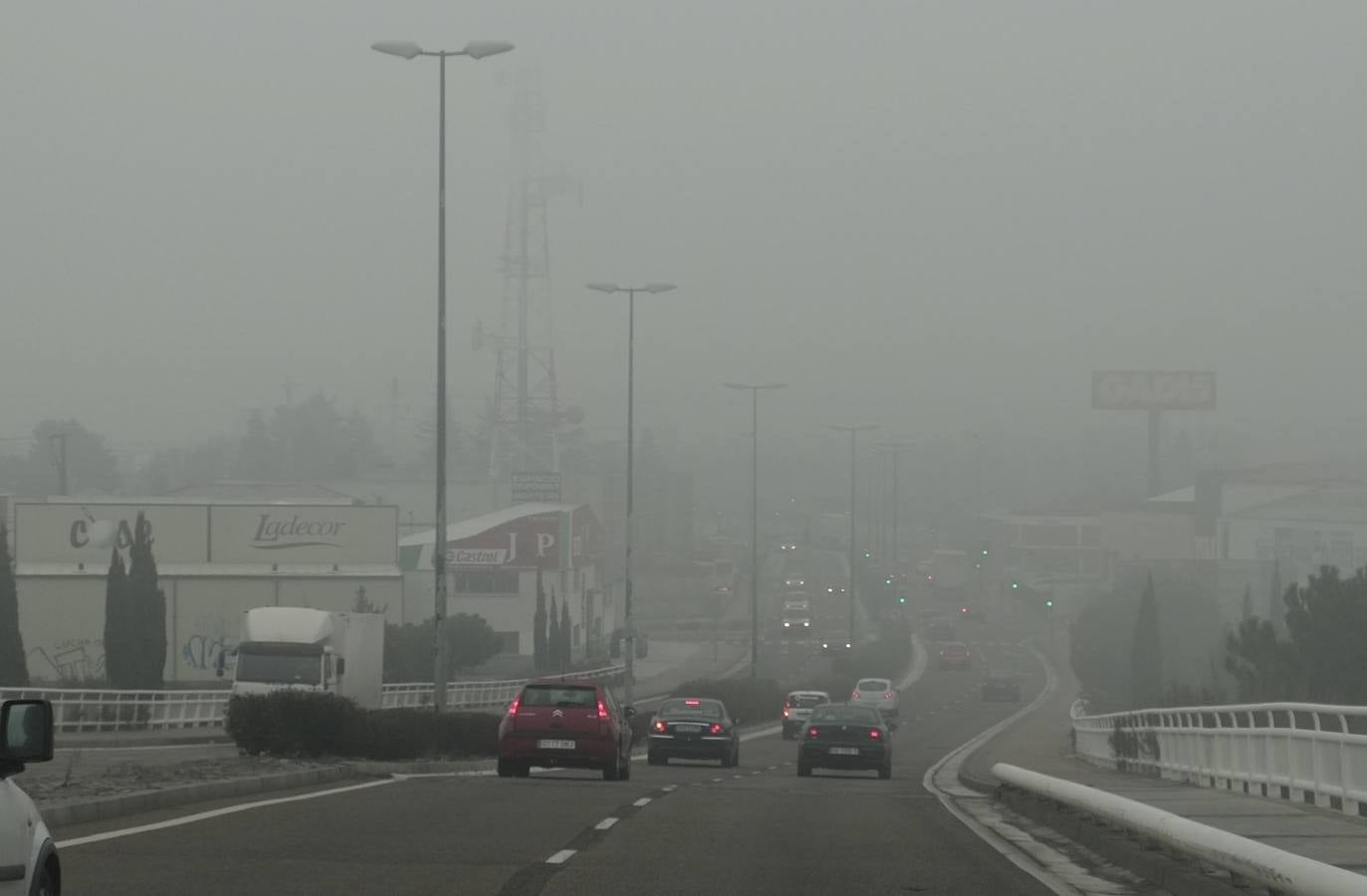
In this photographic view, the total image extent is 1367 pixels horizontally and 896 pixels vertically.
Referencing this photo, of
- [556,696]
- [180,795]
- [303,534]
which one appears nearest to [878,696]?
[303,534]

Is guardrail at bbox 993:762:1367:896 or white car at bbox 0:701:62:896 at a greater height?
white car at bbox 0:701:62:896

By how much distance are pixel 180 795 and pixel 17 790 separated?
12327 millimetres

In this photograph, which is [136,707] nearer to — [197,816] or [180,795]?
[180,795]

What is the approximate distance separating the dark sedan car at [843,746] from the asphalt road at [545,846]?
10725 mm

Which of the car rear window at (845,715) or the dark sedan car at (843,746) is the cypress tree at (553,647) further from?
the dark sedan car at (843,746)

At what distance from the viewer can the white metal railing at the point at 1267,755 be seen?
56.2 feet

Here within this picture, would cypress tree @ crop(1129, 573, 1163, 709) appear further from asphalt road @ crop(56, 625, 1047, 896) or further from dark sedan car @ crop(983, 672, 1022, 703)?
asphalt road @ crop(56, 625, 1047, 896)

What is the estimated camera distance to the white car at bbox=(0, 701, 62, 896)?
712 cm

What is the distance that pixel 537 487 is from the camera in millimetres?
124188

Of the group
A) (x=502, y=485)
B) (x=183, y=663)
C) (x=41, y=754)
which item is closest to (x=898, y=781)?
(x=41, y=754)

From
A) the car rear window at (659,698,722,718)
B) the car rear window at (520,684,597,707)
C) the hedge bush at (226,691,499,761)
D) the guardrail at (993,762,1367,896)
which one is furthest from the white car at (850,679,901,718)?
the guardrail at (993,762,1367,896)

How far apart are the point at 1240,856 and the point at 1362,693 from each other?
4062cm

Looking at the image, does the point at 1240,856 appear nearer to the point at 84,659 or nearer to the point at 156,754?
the point at 156,754

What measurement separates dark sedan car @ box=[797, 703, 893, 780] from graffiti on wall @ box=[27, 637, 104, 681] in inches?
2057
